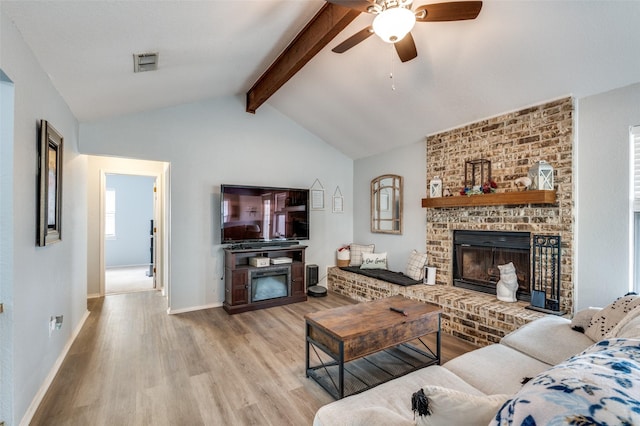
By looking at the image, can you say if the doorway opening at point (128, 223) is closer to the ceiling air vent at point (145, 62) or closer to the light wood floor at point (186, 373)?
the light wood floor at point (186, 373)

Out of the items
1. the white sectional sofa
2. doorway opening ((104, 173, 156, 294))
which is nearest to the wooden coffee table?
the white sectional sofa

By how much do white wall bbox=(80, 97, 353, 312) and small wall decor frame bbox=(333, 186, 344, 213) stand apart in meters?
0.71

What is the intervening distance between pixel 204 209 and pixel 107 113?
160 centimetres

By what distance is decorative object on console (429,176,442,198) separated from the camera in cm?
404

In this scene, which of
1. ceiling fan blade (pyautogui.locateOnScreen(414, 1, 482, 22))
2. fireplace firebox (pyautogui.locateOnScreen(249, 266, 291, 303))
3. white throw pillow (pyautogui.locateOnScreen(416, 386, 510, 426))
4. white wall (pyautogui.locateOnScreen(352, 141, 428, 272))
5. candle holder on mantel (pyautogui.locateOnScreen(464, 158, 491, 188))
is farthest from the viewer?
white wall (pyautogui.locateOnScreen(352, 141, 428, 272))

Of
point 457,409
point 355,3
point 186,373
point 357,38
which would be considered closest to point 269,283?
point 186,373

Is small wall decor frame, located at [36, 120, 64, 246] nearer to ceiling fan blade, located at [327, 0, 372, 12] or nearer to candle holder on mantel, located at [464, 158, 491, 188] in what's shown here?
ceiling fan blade, located at [327, 0, 372, 12]

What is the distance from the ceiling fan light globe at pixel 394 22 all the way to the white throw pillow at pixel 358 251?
379cm

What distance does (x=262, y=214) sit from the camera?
14.7 feet

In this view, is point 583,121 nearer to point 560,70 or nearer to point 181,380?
point 560,70

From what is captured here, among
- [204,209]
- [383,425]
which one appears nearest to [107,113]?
[204,209]

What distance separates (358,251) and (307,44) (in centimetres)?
346

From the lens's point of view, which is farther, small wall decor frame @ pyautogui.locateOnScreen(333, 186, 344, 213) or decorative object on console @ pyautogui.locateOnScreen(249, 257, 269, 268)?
small wall decor frame @ pyautogui.locateOnScreen(333, 186, 344, 213)

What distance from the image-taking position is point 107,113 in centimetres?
354
